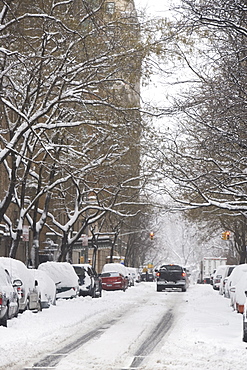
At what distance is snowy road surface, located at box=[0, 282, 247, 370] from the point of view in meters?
10.9

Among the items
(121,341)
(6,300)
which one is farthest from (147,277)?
(121,341)

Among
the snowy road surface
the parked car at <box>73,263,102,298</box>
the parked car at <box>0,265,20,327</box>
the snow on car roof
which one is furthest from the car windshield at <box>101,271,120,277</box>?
the parked car at <box>0,265,20,327</box>

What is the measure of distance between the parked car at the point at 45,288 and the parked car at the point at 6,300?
4944mm

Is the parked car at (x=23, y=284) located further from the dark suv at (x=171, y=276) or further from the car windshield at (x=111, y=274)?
the dark suv at (x=171, y=276)

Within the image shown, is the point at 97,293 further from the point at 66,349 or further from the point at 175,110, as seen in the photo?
the point at 66,349

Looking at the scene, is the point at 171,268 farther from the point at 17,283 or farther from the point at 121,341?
the point at 121,341

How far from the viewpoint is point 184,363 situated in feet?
35.7

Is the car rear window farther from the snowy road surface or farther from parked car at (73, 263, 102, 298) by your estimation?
the snowy road surface

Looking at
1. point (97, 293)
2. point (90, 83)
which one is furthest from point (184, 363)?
point (97, 293)

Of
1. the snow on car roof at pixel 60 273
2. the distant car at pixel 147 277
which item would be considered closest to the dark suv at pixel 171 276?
the snow on car roof at pixel 60 273

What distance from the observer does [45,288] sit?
24219mm

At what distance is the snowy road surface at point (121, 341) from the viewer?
35.8 feet

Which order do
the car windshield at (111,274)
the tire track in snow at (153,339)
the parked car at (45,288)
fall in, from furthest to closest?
the car windshield at (111,274) → the parked car at (45,288) → the tire track in snow at (153,339)

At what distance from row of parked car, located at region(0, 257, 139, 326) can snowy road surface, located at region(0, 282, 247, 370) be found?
1.48 feet
